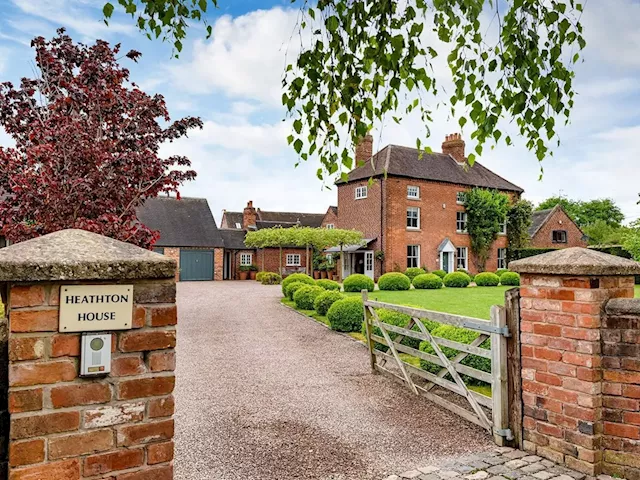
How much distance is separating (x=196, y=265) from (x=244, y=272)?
14.3 feet

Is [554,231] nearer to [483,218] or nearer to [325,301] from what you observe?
[483,218]

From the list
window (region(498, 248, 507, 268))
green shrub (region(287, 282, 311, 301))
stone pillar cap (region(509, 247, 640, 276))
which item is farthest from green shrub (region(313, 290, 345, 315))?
window (region(498, 248, 507, 268))

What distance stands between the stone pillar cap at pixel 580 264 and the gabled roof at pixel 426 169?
26571 mm

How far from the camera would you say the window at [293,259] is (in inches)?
1543

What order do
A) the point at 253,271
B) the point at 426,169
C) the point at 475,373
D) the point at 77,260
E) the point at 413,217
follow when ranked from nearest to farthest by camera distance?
the point at 77,260
the point at 475,373
the point at 413,217
the point at 426,169
the point at 253,271

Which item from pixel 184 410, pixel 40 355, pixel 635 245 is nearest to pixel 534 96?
pixel 40 355

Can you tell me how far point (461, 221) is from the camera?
34562mm

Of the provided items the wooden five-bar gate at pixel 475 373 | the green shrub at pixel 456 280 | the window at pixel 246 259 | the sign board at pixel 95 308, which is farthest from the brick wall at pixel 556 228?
the sign board at pixel 95 308

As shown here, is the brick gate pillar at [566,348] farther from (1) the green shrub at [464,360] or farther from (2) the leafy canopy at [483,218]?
(2) the leafy canopy at [483,218]

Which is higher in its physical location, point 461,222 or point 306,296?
point 461,222

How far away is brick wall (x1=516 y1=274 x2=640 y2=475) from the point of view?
3.72 meters

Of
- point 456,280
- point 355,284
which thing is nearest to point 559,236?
point 456,280

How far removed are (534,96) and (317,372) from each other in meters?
5.50

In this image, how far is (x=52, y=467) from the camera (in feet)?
6.55
